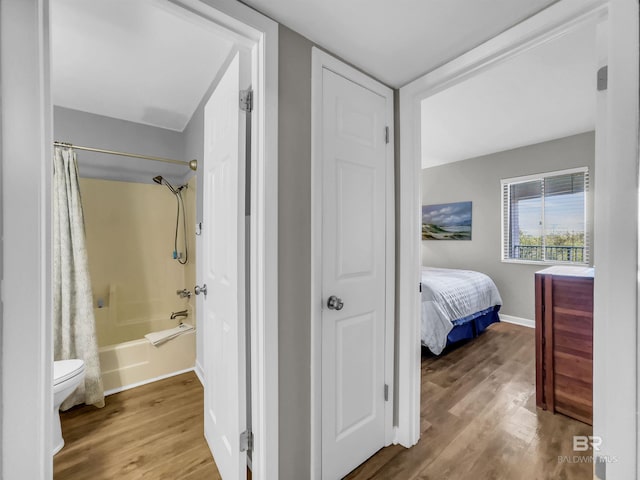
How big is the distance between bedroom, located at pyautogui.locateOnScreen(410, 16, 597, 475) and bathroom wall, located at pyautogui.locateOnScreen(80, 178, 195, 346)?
2586mm

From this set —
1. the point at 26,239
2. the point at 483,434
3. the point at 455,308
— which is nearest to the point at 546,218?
the point at 455,308

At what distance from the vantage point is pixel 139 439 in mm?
1686

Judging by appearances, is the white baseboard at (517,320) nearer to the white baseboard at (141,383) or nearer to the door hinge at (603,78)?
the door hinge at (603,78)

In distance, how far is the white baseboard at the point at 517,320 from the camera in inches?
151

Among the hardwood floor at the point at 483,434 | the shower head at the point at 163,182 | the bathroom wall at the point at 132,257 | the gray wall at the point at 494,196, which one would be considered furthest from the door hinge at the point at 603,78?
the gray wall at the point at 494,196

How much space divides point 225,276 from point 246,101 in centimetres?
81

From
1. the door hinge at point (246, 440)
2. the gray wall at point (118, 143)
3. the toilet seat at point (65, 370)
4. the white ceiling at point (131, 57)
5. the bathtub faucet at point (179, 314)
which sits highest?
the white ceiling at point (131, 57)

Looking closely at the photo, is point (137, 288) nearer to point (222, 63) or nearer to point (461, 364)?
point (222, 63)

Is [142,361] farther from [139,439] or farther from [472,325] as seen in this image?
[472,325]

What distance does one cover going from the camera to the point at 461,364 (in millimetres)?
2695

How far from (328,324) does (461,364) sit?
2.05 m

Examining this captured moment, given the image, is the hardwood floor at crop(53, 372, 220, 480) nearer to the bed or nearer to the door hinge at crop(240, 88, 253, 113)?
the door hinge at crop(240, 88, 253, 113)

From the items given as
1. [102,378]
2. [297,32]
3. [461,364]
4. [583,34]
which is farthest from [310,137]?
[461,364]

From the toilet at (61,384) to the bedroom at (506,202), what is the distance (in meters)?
2.11
